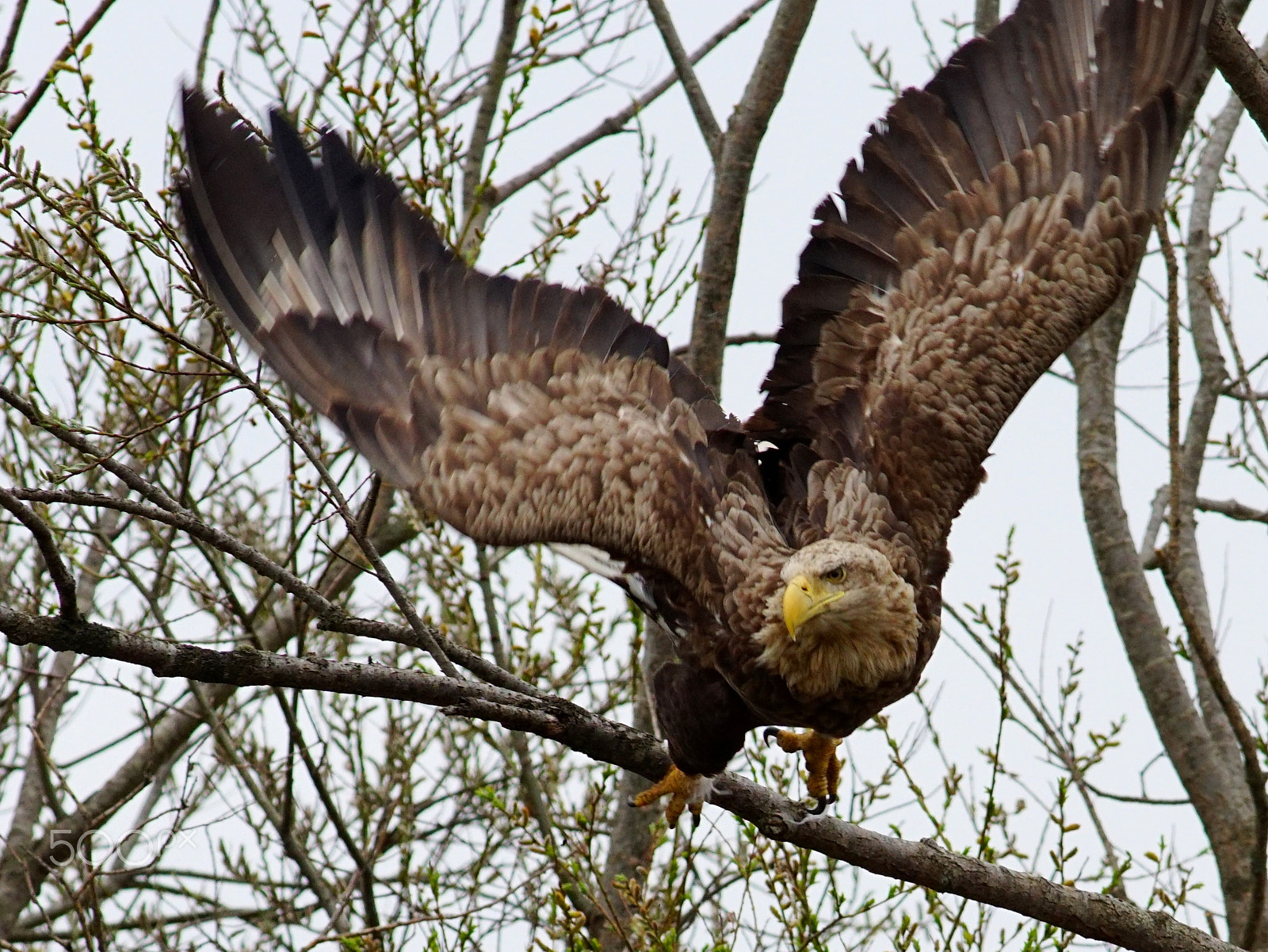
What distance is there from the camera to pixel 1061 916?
3.96 m

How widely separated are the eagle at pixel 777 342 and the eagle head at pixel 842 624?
13 cm

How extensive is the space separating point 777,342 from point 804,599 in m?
1.34

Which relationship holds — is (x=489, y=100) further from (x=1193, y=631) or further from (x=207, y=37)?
(x=1193, y=631)

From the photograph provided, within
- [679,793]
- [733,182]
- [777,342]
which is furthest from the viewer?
[733,182]

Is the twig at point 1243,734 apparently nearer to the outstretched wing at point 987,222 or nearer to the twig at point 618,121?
the outstretched wing at point 987,222

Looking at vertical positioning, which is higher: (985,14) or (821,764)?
(985,14)

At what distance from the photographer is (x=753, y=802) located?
427 centimetres

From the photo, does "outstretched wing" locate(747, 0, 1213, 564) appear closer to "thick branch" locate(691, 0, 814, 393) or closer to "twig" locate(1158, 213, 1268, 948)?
"twig" locate(1158, 213, 1268, 948)

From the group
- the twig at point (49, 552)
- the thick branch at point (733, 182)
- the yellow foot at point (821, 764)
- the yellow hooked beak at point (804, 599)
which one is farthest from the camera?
the thick branch at point (733, 182)

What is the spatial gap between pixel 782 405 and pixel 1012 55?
1.33m

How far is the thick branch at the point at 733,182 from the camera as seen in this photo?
19.4ft

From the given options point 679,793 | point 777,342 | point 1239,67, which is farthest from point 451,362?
point 1239,67

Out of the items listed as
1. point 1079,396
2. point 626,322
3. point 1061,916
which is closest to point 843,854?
point 1061,916

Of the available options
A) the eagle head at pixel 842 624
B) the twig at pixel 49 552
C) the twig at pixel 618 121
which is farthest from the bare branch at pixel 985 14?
the twig at pixel 49 552
